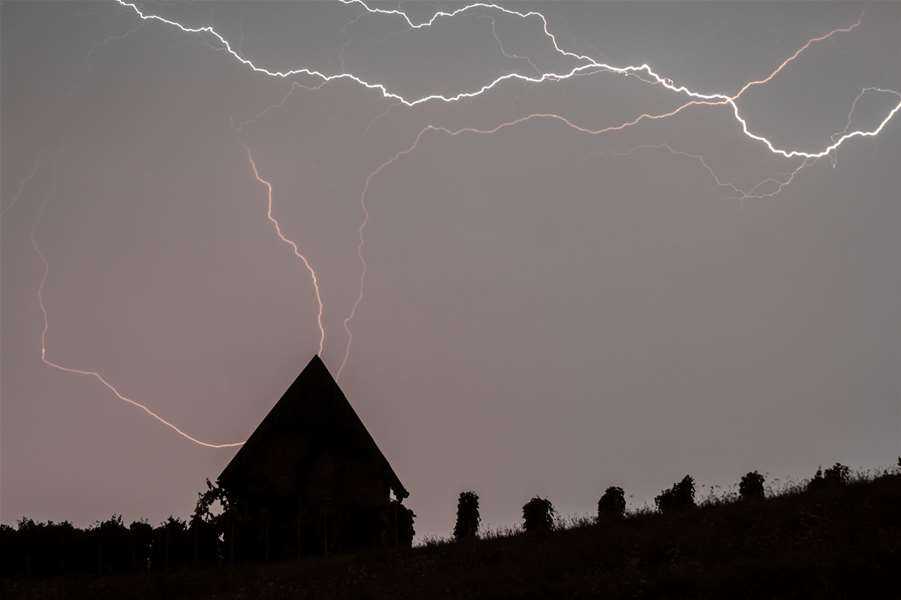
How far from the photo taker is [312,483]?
30.1 m

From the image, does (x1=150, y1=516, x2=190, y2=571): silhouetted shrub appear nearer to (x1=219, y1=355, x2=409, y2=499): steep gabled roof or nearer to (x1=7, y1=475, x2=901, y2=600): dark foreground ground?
(x1=219, y1=355, x2=409, y2=499): steep gabled roof

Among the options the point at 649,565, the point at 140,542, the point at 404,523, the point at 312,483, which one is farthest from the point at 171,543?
the point at 649,565

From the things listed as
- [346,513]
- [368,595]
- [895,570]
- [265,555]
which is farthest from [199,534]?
[895,570]

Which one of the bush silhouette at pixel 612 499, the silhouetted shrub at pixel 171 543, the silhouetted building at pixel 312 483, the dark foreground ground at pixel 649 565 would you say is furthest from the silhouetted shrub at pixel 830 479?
the silhouetted shrub at pixel 171 543

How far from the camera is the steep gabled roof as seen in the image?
1211 inches

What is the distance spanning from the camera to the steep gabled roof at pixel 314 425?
1211 inches

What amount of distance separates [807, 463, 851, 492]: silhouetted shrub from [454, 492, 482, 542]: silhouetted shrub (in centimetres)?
1021

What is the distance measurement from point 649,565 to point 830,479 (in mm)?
7587

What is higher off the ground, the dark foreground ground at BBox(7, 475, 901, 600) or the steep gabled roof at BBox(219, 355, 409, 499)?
the steep gabled roof at BBox(219, 355, 409, 499)

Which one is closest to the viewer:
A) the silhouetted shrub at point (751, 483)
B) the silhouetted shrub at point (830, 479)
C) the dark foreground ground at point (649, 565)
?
the dark foreground ground at point (649, 565)

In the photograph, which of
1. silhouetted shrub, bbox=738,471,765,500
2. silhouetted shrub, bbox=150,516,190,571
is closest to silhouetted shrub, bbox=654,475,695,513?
silhouetted shrub, bbox=738,471,765,500

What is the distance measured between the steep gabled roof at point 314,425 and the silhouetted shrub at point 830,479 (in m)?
12.9

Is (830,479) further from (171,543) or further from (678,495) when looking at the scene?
(171,543)

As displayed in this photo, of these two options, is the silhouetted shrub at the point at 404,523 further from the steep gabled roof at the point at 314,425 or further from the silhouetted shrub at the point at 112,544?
the silhouetted shrub at the point at 112,544
